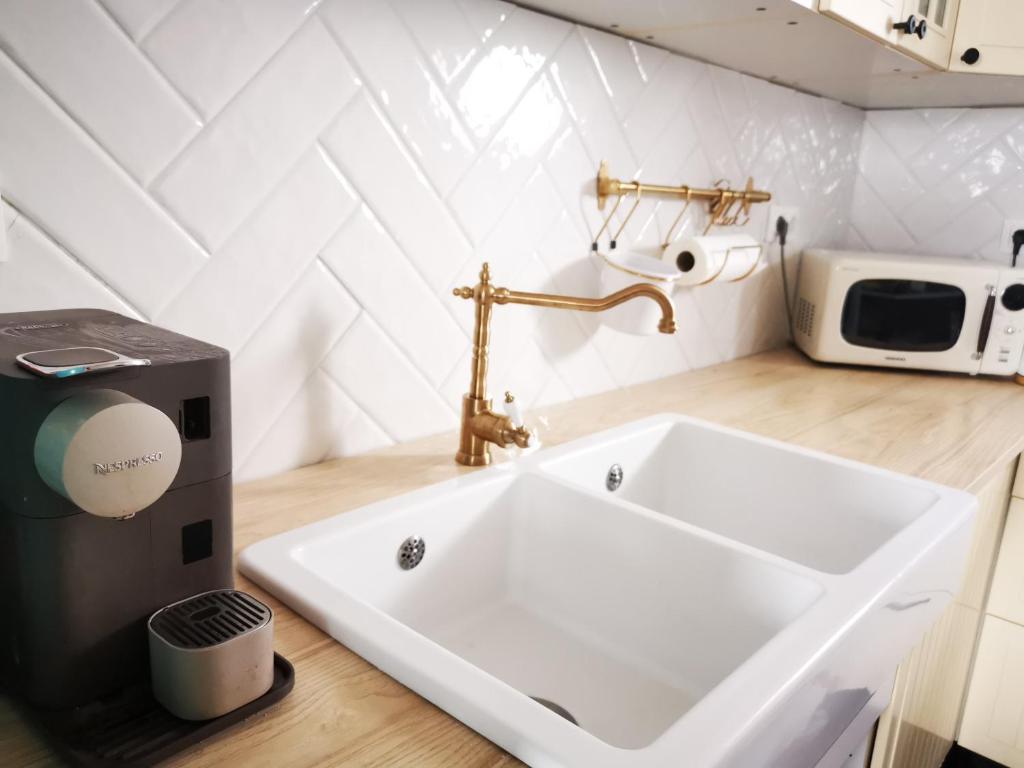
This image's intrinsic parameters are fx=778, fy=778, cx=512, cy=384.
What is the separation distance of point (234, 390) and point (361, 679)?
440mm

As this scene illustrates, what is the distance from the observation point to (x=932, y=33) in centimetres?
148

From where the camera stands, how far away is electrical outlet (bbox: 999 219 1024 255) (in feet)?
A: 6.81

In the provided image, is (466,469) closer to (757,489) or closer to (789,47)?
(757,489)

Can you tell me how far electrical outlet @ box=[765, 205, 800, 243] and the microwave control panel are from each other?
0.49 metres

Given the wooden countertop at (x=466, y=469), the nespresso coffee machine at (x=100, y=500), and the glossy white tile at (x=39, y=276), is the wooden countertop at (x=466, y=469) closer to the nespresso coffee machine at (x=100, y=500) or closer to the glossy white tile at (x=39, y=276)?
the nespresso coffee machine at (x=100, y=500)

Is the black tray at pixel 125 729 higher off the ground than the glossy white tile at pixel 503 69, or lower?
lower

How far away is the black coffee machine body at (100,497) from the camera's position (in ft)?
1.49

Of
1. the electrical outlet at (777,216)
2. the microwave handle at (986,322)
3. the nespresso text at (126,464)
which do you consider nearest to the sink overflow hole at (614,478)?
the nespresso text at (126,464)

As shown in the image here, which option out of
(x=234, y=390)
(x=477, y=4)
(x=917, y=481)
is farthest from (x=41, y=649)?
(x=917, y=481)

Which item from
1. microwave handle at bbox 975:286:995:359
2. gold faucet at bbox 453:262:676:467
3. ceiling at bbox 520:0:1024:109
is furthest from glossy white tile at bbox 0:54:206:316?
microwave handle at bbox 975:286:995:359

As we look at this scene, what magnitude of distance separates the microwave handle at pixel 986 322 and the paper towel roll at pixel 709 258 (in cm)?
63

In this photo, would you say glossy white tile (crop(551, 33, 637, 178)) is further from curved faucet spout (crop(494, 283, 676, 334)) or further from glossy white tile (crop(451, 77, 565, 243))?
curved faucet spout (crop(494, 283, 676, 334))

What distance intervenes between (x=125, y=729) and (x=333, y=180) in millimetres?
667

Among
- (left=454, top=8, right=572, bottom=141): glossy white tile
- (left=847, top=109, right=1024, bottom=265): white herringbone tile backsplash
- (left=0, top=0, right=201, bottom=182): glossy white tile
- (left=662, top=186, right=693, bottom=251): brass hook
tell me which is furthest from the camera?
(left=847, top=109, right=1024, bottom=265): white herringbone tile backsplash
